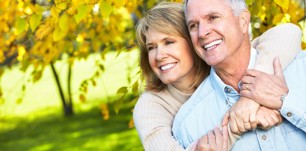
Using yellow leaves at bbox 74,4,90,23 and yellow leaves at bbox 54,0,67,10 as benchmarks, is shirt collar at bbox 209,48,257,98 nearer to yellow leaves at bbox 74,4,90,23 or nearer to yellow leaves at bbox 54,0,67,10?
yellow leaves at bbox 74,4,90,23

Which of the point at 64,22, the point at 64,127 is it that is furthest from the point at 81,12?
the point at 64,127

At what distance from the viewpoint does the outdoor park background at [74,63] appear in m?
3.26

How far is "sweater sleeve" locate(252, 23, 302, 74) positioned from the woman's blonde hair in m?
0.29

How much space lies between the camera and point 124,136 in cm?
841

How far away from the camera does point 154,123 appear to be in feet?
8.34

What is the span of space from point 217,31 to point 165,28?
0.36 m

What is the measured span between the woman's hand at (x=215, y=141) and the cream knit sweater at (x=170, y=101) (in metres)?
0.05

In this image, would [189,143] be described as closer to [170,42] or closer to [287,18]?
[170,42]

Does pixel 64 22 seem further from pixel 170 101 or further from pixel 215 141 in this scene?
pixel 215 141

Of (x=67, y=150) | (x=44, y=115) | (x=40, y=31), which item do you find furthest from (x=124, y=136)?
(x=40, y=31)

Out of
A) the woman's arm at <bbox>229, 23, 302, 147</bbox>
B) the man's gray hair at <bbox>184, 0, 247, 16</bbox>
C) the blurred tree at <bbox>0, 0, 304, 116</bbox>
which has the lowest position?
the blurred tree at <bbox>0, 0, 304, 116</bbox>

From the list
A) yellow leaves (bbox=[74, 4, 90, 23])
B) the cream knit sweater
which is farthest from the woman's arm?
yellow leaves (bbox=[74, 4, 90, 23])

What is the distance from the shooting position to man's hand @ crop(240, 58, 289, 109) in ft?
7.34

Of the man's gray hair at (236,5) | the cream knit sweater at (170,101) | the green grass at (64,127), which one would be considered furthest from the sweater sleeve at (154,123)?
the green grass at (64,127)
